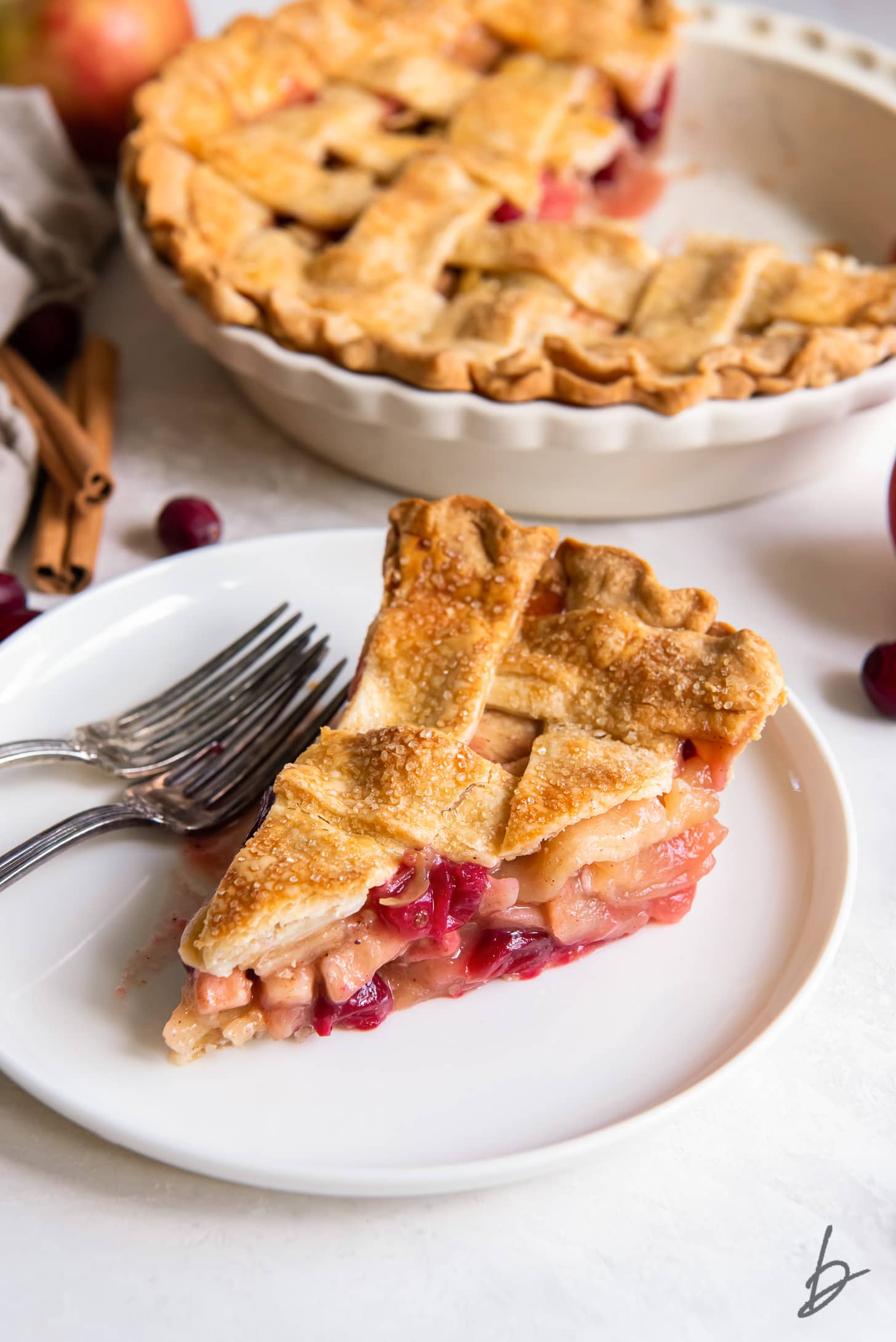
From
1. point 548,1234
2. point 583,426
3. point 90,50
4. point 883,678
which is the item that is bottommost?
point 548,1234

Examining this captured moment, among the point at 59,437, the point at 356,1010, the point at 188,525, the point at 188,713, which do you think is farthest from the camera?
the point at 59,437

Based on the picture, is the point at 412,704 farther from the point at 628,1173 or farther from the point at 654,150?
the point at 654,150

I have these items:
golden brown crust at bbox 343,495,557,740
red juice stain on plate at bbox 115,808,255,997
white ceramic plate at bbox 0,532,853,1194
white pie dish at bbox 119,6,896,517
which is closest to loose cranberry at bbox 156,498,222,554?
white pie dish at bbox 119,6,896,517

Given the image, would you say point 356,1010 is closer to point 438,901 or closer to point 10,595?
point 438,901

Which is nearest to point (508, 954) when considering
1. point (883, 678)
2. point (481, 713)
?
point (481, 713)

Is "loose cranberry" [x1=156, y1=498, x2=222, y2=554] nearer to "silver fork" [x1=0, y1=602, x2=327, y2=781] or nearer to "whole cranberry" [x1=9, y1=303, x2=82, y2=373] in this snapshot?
"silver fork" [x1=0, y1=602, x2=327, y2=781]

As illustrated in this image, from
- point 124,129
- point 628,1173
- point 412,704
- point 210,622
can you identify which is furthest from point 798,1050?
point 124,129

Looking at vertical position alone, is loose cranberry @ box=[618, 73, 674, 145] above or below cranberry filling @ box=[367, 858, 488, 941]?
above
